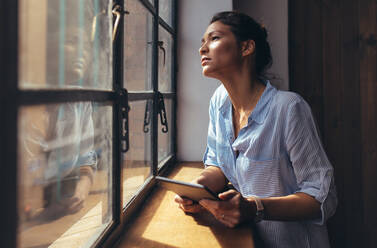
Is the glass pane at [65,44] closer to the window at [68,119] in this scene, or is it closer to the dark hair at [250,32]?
the window at [68,119]

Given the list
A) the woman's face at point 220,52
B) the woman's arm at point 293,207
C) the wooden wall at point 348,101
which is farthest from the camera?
the wooden wall at point 348,101

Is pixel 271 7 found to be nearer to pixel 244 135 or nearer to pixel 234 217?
pixel 244 135

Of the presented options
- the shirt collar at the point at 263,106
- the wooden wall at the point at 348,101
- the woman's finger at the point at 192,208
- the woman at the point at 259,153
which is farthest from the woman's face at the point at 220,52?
the wooden wall at the point at 348,101

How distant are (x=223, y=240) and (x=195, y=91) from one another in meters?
1.29

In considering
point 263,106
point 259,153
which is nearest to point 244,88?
point 263,106

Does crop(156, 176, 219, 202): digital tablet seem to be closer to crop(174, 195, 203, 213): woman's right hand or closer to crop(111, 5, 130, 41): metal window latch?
crop(174, 195, 203, 213): woman's right hand

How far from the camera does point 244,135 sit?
1.25 m

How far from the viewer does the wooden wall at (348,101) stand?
2131mm

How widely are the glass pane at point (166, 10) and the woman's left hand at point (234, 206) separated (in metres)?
1.11

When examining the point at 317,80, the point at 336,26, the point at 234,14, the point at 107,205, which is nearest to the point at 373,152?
the point at 317,80

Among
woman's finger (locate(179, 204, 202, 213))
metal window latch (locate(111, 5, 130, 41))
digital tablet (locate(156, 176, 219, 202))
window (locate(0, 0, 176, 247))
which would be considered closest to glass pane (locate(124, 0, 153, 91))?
window (locate(0, 0, 176, 247))

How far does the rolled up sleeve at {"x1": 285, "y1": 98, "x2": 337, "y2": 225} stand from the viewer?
107 centimetres

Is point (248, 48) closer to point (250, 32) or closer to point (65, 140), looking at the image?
point (250, 32)

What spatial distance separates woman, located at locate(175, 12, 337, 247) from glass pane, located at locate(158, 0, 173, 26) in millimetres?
457
